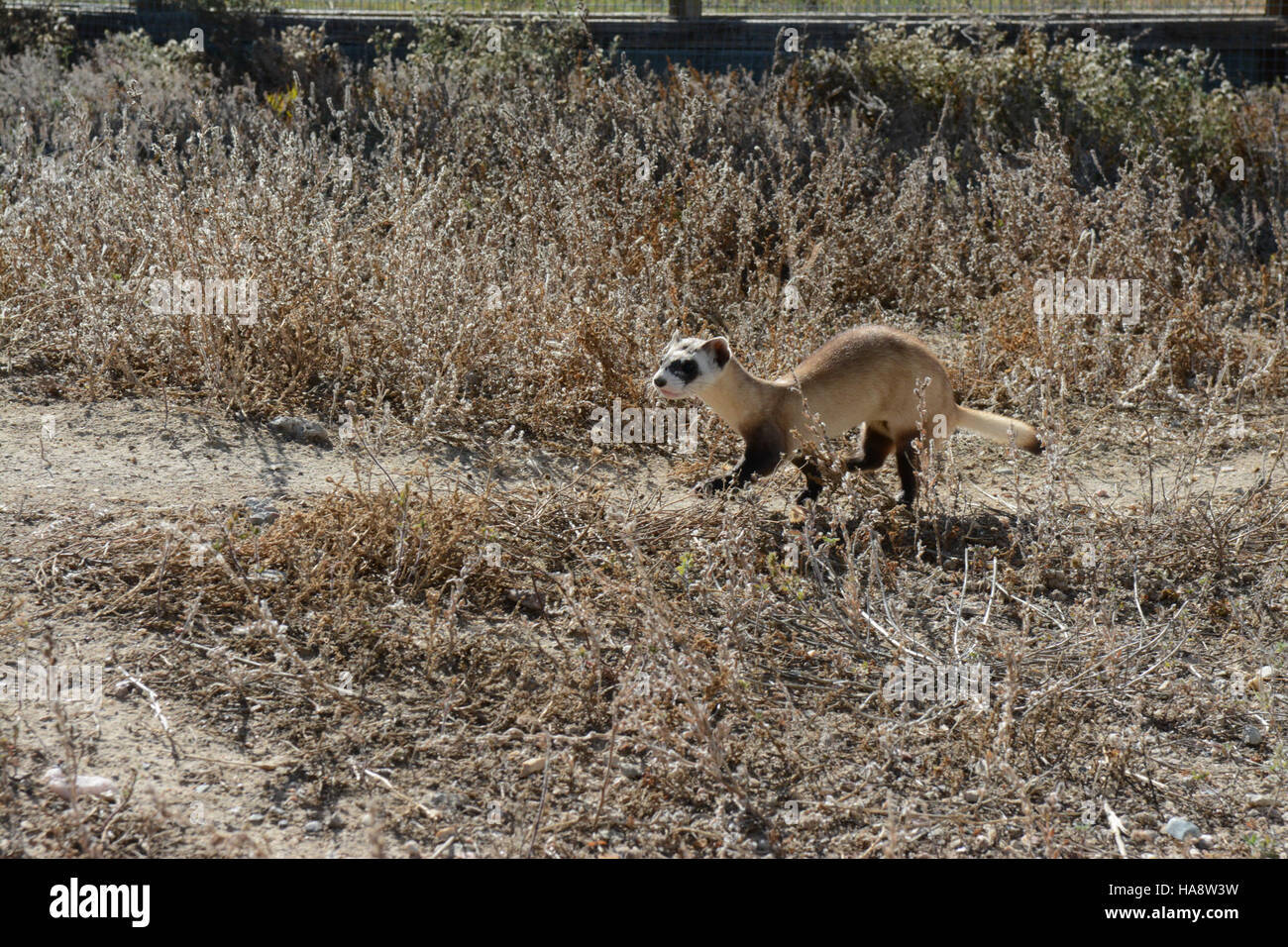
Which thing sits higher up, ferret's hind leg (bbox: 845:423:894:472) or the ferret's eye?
the ferret's eye

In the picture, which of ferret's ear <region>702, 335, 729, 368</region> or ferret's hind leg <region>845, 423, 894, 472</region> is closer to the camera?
ferret's ear <region>702, 335, 729, 368</region>

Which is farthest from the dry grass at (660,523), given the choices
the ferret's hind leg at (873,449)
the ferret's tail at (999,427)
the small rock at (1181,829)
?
the ferret's hind leg at (873,449)

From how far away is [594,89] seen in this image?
28.0 feet

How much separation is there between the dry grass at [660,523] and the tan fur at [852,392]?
0.28 meters

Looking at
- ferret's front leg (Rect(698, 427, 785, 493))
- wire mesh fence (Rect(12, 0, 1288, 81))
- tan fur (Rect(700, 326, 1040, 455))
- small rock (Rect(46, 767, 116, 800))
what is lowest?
small rock (Rect(46, 767, 116, 800))

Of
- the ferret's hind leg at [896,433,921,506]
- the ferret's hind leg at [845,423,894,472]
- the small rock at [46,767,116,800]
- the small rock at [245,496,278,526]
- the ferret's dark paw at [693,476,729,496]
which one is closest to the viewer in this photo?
the small rock at [46,767,116,800]

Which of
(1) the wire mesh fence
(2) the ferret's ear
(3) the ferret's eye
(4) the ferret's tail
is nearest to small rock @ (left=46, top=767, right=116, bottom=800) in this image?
(3) the ferret's eye

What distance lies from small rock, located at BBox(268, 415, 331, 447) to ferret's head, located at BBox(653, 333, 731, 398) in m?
1.29

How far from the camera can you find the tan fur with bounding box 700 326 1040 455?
4.76m

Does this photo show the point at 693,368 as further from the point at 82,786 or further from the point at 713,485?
the point at 82,786

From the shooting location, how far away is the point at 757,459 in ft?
15.4

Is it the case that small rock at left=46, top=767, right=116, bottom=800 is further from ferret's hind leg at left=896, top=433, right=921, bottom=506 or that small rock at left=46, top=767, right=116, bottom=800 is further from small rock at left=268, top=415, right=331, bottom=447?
ferret's hind leg at left=896, top=433, right=921, bottom=506

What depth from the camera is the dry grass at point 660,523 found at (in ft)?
10.1

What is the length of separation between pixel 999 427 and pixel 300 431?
8.86 feet
